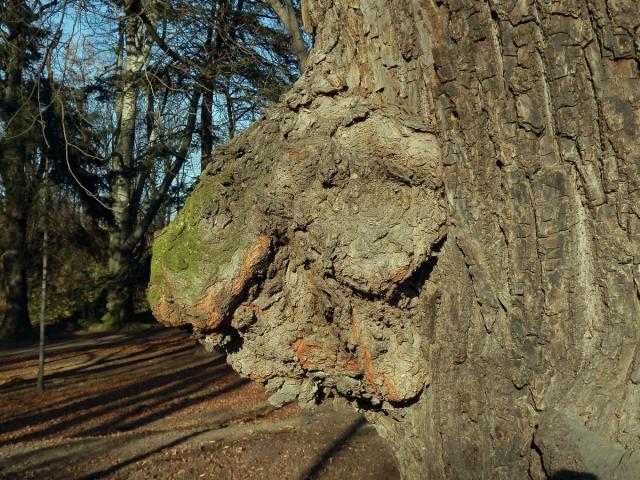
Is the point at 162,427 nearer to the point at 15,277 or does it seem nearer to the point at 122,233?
the point at 15,277

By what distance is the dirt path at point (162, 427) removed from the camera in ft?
18.9

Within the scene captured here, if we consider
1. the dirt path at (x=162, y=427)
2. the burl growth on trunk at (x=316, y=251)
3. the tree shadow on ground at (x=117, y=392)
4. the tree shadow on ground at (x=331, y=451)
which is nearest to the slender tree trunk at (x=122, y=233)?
the tree shadow on ground at (x=117, y=392)

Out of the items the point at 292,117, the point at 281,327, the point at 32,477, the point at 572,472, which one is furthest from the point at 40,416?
the point at 572,472

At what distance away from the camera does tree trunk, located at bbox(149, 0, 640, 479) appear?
222 centimetres

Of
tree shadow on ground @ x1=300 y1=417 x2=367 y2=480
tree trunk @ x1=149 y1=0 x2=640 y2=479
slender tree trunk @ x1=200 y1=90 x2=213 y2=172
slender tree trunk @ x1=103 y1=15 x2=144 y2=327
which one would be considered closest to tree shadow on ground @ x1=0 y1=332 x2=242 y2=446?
tree shadow on ground @ x1=300 y1=417 x2=367 y2=480

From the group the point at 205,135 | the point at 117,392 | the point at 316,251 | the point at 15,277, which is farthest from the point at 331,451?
the point at 15,277

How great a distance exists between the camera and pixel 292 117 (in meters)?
3.00

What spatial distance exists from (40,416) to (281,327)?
7.28 m

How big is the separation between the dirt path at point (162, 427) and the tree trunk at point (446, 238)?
8.83 ft

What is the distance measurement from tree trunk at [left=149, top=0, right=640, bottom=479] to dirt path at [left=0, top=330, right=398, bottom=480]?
2691 mm

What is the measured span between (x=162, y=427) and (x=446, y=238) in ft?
21.3

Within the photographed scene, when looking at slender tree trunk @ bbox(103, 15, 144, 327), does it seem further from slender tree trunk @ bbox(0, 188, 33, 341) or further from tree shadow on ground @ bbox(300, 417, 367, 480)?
tree shadow on ground @ bbox(300, 417, 367, 480)

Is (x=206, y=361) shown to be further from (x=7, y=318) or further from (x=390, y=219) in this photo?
(x=390, y=219)

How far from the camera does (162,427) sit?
322 inches
